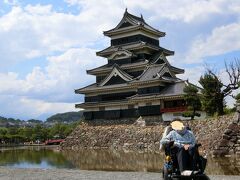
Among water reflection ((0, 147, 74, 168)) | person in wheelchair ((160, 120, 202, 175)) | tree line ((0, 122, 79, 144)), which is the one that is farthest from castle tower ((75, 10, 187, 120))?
tree line ((0, 122, 79, 144))

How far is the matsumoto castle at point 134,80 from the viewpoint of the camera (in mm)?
41000

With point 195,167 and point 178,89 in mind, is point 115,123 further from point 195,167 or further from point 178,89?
point 195,167

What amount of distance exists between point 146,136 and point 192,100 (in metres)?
5.12

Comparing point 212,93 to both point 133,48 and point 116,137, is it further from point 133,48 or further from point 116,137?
point 133,48

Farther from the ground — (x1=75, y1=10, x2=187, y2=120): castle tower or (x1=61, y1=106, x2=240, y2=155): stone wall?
(x1=75, y1=10, x2=187, y2=120): castle tower

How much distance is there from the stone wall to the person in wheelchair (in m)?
16.0

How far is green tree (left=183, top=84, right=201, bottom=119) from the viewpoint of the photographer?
117 feet

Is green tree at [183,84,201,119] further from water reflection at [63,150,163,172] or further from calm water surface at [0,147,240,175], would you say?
water reflection at [63,150,163,172]

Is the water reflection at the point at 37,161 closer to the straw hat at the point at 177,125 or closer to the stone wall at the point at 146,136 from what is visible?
the stone wall at the point at 146,136

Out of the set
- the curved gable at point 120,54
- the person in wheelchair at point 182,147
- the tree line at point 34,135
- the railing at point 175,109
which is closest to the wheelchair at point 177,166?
the person in wheelchair at point 182,147

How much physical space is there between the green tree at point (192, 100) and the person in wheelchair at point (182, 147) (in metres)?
27.1

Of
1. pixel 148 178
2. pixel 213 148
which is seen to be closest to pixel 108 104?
pixel 213 148

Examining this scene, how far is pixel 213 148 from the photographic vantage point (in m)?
25.2

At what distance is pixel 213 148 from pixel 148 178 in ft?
42.7
